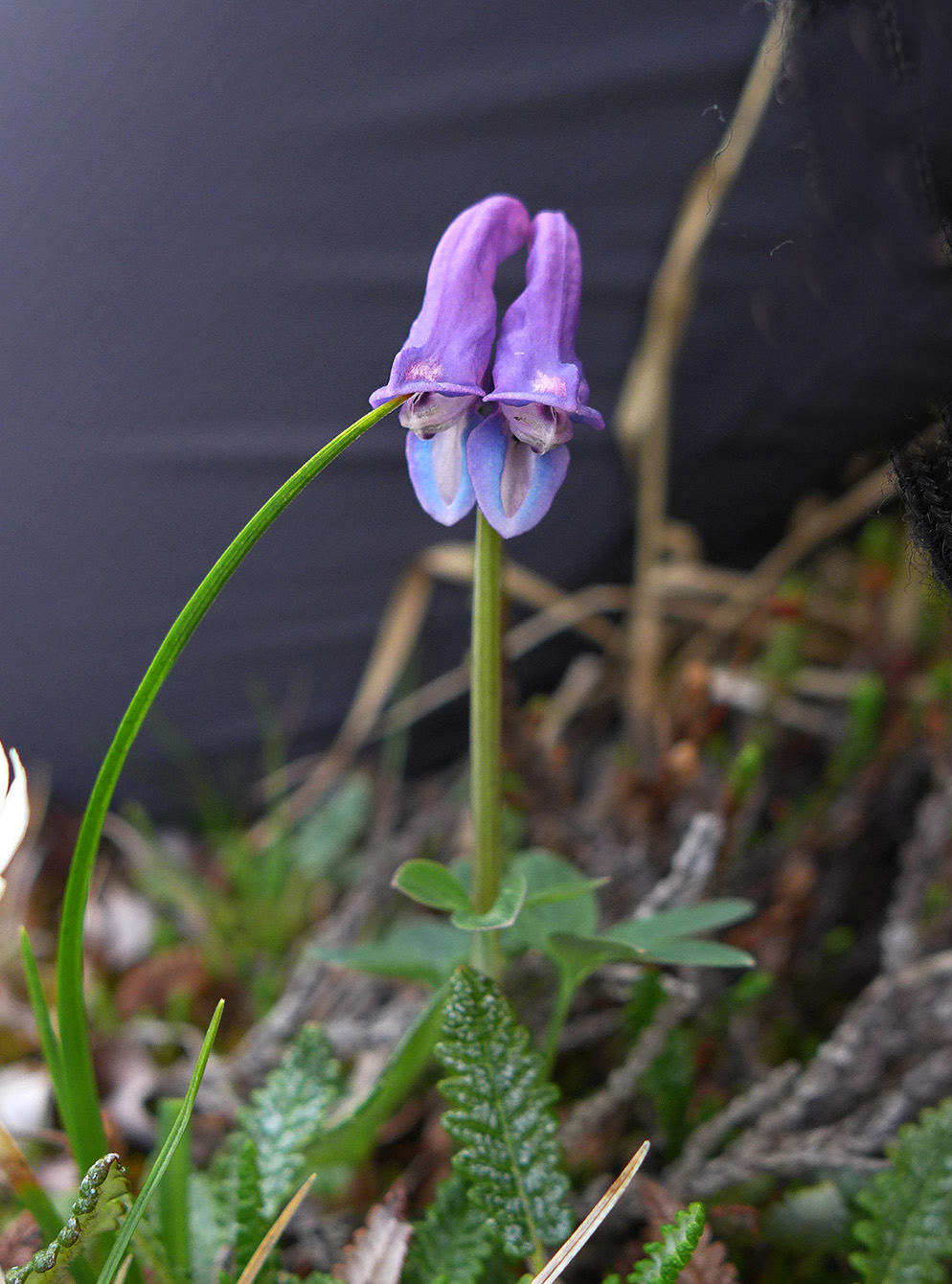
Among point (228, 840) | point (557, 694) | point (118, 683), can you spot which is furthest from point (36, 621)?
point (557, 694)

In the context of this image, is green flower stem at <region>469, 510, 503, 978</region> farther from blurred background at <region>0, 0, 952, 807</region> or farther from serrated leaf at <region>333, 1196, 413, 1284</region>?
blurred background at <region>0, 0, 952, 807</region>

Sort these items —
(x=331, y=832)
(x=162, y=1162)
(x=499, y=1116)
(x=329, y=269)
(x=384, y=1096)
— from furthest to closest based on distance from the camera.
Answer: (x=331, y=832)
(x=329, y=269)
(x=384, y=1096)
(x=499, y=1116)
(x=162, y=1162)

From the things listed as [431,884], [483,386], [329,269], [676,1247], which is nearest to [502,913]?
[431,884]

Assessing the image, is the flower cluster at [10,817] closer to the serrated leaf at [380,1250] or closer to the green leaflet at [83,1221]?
the green leaflet at [83,1221]

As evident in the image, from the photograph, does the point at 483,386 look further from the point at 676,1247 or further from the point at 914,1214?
the point at 914,1214

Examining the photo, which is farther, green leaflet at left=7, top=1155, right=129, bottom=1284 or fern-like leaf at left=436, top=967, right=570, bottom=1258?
fern-like leaf at left=436, top=967, right=570, bottom=1258

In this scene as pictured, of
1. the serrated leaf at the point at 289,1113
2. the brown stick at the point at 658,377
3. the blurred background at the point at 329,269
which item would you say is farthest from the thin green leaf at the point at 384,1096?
the brown stick at the point at 658,377

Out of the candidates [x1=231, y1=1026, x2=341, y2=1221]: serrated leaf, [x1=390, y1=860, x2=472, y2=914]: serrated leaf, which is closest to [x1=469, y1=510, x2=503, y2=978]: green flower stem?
[x1=390, y1=860, x2=472, y2=914]: serrated leaf
